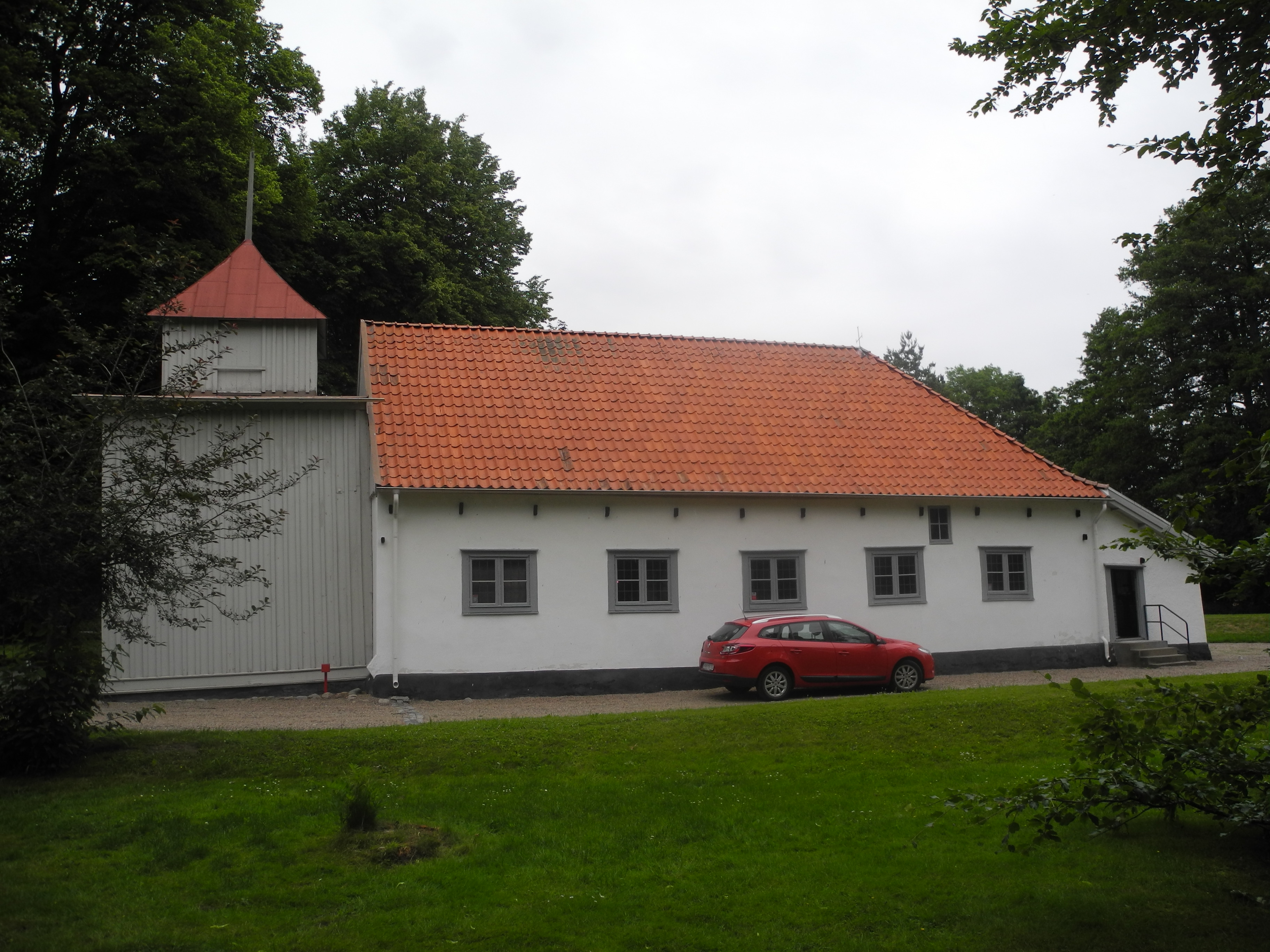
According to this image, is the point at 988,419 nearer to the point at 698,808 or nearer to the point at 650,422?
the point at 650,422

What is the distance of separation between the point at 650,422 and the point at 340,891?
44.2ft

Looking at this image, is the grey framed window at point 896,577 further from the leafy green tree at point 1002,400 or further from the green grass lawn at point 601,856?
the leafy green tree at point 1002,400

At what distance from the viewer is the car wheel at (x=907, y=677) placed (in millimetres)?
16750

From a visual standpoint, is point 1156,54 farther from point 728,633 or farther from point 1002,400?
point 1002,400

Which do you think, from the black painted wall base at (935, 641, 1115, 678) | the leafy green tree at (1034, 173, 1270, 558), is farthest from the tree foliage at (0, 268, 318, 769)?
the leafy green tree at (1034, 173, 1270, 558)

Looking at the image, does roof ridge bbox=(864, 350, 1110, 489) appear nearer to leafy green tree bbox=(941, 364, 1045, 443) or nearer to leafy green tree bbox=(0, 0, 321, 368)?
leafy green tree bbox=(0, 0, 321, 368)

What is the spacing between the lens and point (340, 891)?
6.73 m

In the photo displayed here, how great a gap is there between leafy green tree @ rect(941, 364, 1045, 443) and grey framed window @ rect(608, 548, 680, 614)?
141ft

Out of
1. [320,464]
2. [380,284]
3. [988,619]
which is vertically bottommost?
[988,619]

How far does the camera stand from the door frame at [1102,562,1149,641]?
20.3 metres

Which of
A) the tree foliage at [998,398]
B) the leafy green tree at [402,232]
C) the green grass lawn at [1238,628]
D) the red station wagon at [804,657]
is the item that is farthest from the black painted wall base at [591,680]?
the tree foliage at [998,398]

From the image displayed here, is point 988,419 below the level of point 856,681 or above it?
above

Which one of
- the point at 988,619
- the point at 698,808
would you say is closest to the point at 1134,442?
the point at 988,619

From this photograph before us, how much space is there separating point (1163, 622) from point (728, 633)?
10592mm
